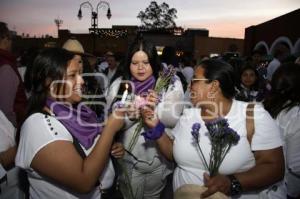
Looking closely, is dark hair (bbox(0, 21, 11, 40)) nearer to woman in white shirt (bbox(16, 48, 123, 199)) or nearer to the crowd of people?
the crowd of people

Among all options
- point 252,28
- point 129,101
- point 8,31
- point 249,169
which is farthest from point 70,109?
point 252,28

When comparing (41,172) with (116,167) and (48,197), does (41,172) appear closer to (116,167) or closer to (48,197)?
(48,197)

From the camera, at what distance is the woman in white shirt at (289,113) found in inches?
131

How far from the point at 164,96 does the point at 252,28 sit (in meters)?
27.4

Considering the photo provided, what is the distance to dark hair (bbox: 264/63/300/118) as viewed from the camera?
351cm

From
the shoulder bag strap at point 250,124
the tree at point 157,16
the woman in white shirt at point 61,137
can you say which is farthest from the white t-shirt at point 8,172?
the tree at point 157,16

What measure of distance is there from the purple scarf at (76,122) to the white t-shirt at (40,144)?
0.05 meters

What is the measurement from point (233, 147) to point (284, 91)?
136 cm

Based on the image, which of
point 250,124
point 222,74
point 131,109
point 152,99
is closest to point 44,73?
point 131,109

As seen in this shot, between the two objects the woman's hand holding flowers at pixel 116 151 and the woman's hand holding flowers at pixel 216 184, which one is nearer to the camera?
the woman's hand holding flowers at pixel 216 184

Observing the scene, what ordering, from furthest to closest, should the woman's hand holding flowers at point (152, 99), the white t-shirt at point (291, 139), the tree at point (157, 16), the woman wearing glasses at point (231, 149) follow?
the tree at point (157, 16) < the white t-shirt at point (291, 139) < the woman's hand holding flowers at point (152, 99) < the woman wearing glasses at point (231, 149)

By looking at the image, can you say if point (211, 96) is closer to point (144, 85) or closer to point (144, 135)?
point (144, 135)

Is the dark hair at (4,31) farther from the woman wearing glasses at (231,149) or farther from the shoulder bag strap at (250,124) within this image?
→ the shoulder bag strap at (250,124)

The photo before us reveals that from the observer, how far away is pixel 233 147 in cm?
251
